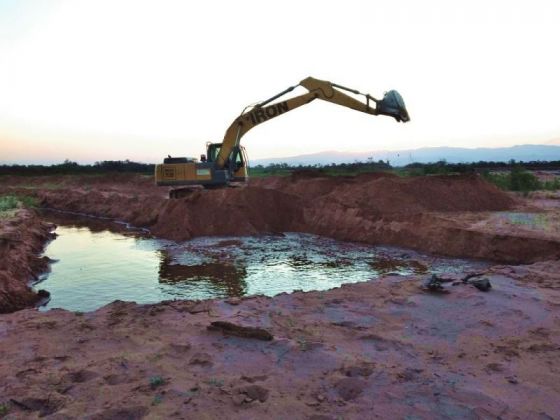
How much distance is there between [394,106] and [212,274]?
817cm

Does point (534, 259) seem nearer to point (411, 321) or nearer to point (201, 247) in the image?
point (411, 321)

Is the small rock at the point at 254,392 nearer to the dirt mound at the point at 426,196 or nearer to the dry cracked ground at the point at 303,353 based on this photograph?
the dry cracked ground at the point at 303,353

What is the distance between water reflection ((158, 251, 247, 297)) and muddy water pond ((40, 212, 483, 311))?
0.8 inches

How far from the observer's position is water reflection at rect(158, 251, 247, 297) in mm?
10047

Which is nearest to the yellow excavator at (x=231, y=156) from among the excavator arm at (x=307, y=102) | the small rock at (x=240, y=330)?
the excavator arm at (x=307, y=102)

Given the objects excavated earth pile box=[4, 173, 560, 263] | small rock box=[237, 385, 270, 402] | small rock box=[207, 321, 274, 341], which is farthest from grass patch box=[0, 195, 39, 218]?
small rock box=[237, 385, 270, 402]

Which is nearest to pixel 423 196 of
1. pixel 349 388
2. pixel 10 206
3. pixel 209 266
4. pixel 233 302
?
pixel 209 266

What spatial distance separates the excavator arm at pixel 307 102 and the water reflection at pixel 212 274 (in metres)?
7.18

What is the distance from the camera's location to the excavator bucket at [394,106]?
1491cm

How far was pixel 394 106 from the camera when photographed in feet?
49.3

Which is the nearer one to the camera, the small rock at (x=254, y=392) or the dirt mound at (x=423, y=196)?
the small rock at (x=254, y=392)

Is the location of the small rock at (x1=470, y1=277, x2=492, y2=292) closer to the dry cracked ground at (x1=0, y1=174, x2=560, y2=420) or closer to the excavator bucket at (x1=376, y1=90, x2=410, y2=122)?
the dry cracked ground at (x1=0, y1=174, x2=560, y2=420)

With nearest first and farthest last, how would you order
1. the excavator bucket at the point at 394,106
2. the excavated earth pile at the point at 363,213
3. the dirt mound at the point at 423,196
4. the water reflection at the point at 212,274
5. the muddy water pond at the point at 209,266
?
the muddy water pond at the point at 209,266
the water reflection at the point at 212,274
the excavated earth pile at the point at 363,213
the excavator bucket at the point at 394,106
the dirt mound at the point at 423,196

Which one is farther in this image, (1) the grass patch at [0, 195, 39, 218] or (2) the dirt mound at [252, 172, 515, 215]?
(1) the grass patch at [0, 195, 39, 218]
